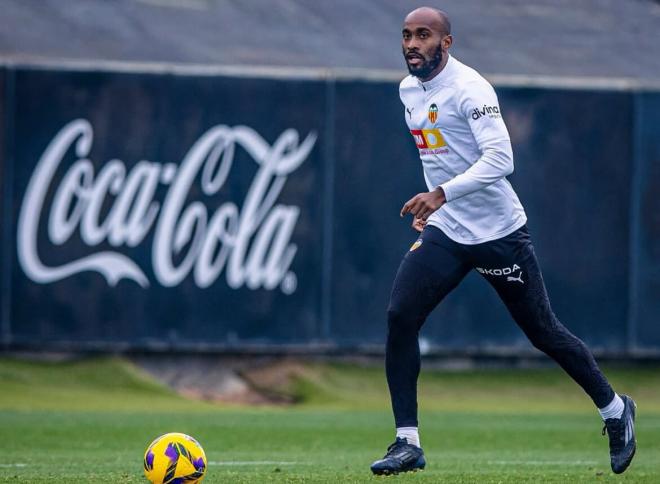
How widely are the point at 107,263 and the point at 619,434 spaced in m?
8.01

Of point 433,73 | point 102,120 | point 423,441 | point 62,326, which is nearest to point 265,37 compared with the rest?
point 102,120

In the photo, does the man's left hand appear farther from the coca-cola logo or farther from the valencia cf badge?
the coca-cola logo

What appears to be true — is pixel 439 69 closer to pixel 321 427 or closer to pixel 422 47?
pixel 422 47

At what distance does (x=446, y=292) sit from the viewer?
675 cm

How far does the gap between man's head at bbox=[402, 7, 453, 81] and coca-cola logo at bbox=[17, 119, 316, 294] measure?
7.55m

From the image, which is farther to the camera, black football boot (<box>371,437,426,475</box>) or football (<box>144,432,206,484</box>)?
black football boot (<box>371,437,426,475</box>)

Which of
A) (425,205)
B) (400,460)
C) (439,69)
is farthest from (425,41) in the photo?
(400,460)

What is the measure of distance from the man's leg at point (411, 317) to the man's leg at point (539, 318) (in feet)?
0.53

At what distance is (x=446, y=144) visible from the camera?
6.68 m

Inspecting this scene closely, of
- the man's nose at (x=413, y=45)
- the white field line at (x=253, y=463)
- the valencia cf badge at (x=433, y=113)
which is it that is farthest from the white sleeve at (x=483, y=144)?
the white field line at (x=253, y=463)

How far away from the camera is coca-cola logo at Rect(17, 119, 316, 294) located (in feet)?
45.3

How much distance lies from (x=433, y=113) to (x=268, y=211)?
7605 millimetres

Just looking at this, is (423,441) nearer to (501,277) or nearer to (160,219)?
(501,277)

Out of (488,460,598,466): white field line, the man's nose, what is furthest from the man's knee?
(488,460,598,466): white field line
